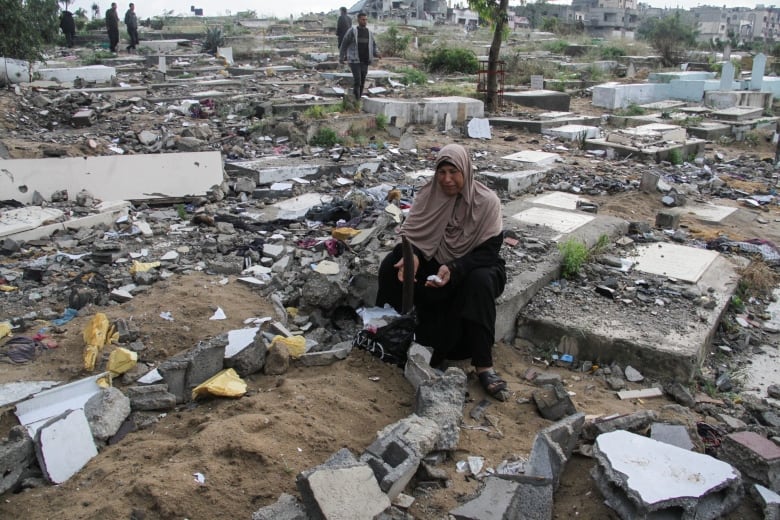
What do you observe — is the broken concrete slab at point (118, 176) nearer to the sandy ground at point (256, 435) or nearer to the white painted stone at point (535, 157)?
the sandy ground at point (256, 435)

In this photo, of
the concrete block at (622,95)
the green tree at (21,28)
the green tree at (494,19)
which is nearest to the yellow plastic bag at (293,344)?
the green tree at (21,28)

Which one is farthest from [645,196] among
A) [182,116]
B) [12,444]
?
[182,116]

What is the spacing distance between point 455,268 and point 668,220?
3.61 meters

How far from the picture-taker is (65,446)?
2.73 meters

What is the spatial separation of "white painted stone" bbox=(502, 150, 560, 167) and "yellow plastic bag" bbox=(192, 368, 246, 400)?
6.65 meters

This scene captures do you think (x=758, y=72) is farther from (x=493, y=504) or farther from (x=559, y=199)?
(x=493, y=504)

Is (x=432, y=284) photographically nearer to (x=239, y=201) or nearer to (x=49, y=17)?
(x=239, y=201)

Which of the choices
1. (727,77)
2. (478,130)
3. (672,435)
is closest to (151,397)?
(672,435)

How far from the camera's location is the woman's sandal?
3.45 m

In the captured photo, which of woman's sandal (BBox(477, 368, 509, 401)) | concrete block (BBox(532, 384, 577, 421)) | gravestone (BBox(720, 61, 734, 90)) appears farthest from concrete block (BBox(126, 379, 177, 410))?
gravestone (BBox(720, 61, 734, 90))

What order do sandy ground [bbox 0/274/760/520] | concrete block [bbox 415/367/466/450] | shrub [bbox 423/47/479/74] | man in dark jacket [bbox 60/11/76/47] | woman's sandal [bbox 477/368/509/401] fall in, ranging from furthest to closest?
man in dark jacket [bbox 60/11/76/47], shrub [bbox 423/47/479/74], woman's sandal [bbox 477/368/509/401], concrete block [bbox 415/367/466/450], sandy ground [bbox 0/274/760/520]

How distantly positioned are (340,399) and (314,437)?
0.37 meters

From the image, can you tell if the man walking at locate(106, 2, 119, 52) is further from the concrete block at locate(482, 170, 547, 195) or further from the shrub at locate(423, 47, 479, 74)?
the concrete block at locate(482, 170, 547, 195)

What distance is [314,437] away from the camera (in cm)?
285
